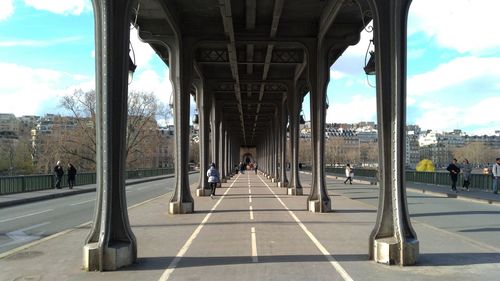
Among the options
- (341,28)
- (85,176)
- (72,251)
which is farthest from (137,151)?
(72,251)

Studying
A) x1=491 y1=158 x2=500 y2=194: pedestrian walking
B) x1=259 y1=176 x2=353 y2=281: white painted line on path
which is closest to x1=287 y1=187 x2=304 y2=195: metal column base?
x1=491 y1=158 x2=500 y2=194: pedestrian walking

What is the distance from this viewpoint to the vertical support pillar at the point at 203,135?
29547mm

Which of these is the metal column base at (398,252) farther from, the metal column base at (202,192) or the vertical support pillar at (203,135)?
the metal column base at (202,192)

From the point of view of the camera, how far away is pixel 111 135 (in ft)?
31.0

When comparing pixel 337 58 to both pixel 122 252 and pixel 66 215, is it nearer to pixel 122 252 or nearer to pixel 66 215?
pixel 66 215

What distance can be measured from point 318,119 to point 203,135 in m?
10.2

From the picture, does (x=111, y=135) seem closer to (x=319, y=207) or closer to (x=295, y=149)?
(x=319, y=207)

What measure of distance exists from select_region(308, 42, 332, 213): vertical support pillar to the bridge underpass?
4 cm

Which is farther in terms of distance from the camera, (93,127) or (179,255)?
(93,127)

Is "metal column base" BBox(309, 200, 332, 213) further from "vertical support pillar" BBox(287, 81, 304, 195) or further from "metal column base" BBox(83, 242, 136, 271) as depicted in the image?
"metal column base" BBox(83, 242, 136, 271)

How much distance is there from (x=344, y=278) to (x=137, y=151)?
89439 mm

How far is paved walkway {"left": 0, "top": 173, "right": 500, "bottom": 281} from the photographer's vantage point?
8.62 meters

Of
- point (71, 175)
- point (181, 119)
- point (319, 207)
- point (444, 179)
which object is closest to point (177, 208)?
point (181, 119)

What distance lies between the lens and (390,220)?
9.88 m
